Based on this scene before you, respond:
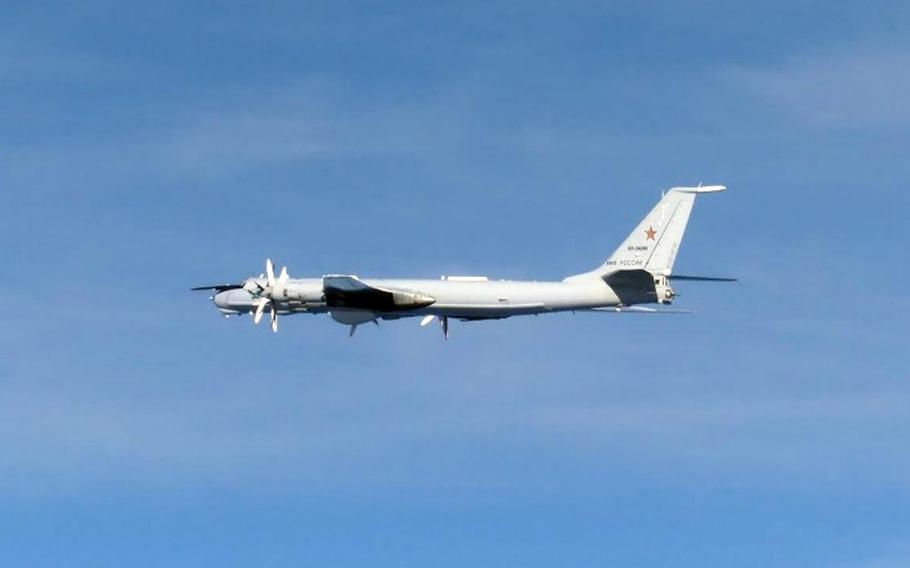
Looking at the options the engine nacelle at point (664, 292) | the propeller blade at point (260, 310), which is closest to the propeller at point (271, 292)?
the propeller blade at point (260, 310)

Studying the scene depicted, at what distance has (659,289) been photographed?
104 metres

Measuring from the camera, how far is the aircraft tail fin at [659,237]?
106 metres

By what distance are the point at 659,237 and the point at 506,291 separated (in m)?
9.34

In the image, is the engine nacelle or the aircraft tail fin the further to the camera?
the aircraft tail fin


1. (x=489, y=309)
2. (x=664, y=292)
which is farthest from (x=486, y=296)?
(x=664, y=292)

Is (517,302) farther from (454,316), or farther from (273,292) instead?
(273,292)

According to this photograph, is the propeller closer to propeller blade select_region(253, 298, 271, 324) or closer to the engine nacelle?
propeller blade select_region(253, 298, 271, 324)

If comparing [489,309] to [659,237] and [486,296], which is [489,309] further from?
[659,237]

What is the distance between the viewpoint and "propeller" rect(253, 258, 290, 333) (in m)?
107

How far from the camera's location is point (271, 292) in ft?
353

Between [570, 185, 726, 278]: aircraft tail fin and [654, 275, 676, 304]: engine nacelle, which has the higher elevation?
[570, 185, 726, 278]: aircraft tail fin

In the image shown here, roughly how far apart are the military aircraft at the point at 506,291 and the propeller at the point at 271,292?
2.2 inches

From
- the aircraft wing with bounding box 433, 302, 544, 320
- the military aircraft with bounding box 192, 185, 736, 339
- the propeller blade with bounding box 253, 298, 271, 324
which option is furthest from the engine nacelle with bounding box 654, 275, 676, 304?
the propeller blade with bounding box 253, 298, 271, 324

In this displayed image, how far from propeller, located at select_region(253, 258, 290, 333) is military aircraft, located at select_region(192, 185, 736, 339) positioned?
0.06 m
